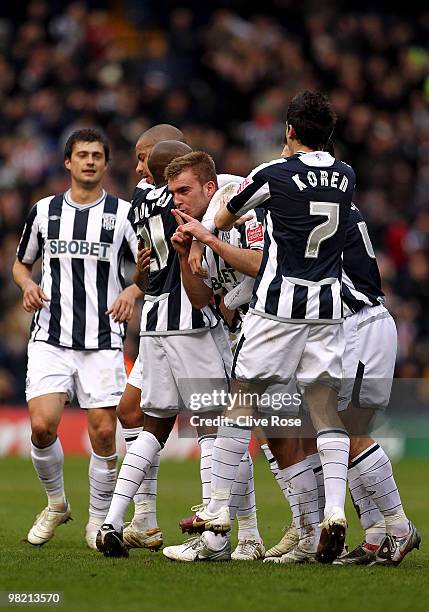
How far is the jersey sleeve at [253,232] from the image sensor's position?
7008 millimetres

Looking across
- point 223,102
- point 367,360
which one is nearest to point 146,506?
point 367,360

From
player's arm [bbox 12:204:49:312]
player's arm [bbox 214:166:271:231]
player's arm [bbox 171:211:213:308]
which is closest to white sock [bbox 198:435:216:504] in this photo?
player's arm [bbox 171:211:213:308]

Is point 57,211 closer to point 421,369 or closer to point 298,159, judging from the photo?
point 298,159

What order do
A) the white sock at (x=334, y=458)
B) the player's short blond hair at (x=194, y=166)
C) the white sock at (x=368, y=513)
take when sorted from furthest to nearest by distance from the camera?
the white sock at (x=368, y=513) < the player's short blond hair at (x=194, y=166) < the white sock at (x=334, y=458)

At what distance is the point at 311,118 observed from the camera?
6.65 m

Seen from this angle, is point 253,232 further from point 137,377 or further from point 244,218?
point 137,377

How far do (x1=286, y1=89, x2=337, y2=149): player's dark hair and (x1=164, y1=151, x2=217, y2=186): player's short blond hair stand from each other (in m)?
0.56

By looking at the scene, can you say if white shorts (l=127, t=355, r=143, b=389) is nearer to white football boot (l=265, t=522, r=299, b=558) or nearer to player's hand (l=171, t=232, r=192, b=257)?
player's hand (l=171, t=232, r=192, b=257)

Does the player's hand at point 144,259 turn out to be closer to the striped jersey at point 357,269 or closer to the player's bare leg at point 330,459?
the striped jersey at point 357,269

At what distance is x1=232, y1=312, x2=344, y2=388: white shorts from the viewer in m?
6.53

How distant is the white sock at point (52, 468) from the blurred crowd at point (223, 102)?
8.50 meters

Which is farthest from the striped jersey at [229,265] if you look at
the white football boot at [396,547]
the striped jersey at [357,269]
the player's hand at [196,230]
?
the white football boot at [396,547]

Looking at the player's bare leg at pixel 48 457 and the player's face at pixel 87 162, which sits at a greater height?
the player's face at pixel 87 162

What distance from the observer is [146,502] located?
7668mm
